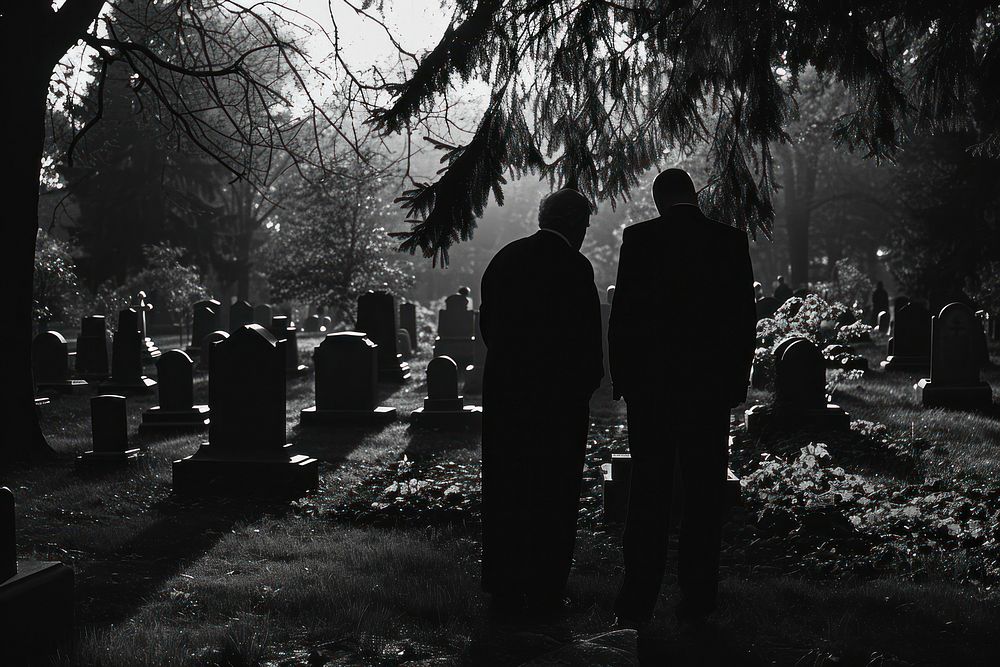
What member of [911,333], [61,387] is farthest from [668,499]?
[61,387]

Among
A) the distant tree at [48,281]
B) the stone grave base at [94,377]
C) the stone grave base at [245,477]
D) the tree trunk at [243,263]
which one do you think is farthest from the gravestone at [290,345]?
the tree trunk at [243,263]

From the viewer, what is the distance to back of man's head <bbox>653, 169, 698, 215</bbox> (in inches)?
173

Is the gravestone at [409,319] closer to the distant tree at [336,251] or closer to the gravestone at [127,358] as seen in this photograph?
the distant tree at [336,251]

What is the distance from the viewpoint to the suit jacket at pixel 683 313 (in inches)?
167

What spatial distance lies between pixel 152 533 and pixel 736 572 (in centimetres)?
395

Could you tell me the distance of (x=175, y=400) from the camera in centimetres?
1203

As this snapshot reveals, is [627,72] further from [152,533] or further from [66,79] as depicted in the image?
[66,79]

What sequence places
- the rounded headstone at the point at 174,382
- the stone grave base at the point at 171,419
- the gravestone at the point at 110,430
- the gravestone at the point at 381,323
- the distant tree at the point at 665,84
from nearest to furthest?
the distant tree at the point at 665,84 → the gravestone at the point at 110,430 → the stone grave base at the point at 171,419 → the rounded headstone at the point at 174,382 → the gravestone at the point at 381,323

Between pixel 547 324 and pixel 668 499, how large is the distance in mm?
970

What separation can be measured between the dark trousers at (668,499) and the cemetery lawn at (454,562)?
11 cm

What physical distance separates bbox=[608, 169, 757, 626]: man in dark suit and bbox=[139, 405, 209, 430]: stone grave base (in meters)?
8.77

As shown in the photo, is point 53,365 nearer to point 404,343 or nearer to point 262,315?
point 404,343

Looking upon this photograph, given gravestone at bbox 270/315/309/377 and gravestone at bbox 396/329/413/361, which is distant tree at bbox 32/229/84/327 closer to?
gravestone at bbox 270/315/309/377

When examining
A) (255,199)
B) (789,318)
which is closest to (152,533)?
(789,318)
